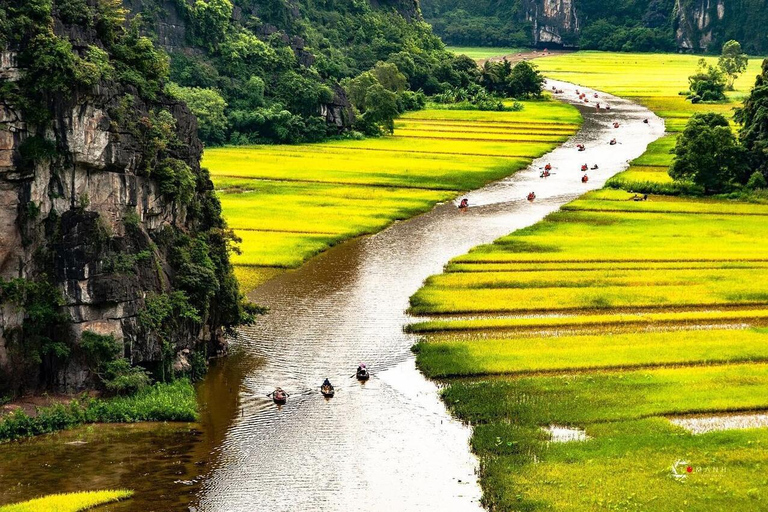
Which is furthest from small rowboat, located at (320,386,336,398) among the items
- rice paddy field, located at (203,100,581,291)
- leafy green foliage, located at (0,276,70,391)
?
rice paddy field, located at (203,100,581,291)

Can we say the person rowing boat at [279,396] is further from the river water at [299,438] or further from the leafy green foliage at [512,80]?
the leafy green foliage at [512,80]

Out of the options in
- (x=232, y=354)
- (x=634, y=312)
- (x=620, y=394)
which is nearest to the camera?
(x=620, y=394)

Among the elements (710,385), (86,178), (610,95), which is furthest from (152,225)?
(610,95)

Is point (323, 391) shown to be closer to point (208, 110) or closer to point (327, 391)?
point (327, 391)

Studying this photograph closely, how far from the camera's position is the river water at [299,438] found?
109ft

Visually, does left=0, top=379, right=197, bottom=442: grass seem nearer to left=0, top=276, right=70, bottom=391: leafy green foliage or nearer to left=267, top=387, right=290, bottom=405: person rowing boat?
left=0, top=276, right=70, bottom=391: leafy green foliage

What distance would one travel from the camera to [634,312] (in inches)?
2088

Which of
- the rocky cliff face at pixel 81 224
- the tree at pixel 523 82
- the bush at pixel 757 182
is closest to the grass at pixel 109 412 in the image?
the rocky cliff face at pixel 81 224

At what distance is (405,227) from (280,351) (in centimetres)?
2829

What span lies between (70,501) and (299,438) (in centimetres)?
814

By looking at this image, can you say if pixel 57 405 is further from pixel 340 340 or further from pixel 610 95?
pixel 610 95

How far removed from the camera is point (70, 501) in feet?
105

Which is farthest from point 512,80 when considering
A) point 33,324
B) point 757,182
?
point 33,324

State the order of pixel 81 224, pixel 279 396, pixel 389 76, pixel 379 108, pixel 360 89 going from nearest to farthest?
pixel 81 224, pixel 279 396, pixel 379 108, pixel 360 89, pixel 389 76
